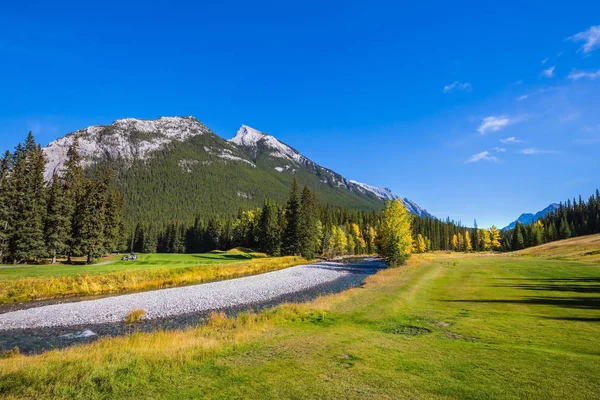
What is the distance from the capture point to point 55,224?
190 feet

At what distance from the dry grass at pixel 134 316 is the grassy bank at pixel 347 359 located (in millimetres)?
8715

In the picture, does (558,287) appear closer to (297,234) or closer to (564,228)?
(297,234)

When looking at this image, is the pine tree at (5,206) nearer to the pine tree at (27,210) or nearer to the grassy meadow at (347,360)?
the pine tree at (27,210)

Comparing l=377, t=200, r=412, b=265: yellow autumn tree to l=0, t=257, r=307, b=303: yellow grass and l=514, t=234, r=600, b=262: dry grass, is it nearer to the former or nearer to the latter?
l=0, t=257, r=307, b=303: yellow grass

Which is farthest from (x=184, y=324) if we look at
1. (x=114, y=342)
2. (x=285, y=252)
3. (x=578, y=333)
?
(x=285, y=252)

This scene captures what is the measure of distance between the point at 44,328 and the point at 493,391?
27817 mm

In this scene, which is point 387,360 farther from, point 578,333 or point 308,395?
point 578,333

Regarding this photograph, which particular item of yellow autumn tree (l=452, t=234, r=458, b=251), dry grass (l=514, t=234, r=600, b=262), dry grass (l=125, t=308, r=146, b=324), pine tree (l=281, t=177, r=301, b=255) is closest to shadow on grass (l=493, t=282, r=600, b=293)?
dry grass (l=125, t=308, r=146, b=324)

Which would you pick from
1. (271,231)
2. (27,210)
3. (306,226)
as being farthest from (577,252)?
(27,210)

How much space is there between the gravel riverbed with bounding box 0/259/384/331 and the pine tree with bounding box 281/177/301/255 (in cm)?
4169

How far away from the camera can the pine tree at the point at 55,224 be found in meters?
57.4

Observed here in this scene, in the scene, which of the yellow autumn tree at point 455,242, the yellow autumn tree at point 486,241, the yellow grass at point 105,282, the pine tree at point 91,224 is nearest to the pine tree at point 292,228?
the yellow grass at point 105,282

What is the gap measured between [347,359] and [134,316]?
20171 millimetres

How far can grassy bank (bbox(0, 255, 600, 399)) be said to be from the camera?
9.08 metres
